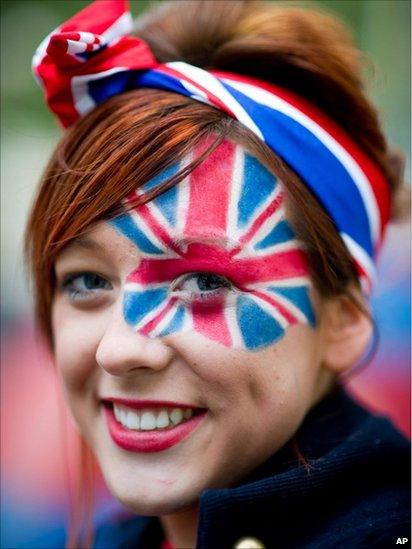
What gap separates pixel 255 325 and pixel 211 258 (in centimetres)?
14

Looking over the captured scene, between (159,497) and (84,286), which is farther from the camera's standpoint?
(84,286)

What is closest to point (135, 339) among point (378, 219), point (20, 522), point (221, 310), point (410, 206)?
point (221, 310)

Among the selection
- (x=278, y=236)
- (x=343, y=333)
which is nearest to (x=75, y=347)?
(x=278, y=236)

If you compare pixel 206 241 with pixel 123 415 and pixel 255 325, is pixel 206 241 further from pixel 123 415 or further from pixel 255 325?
pixel 123 415

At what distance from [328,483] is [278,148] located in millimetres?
602

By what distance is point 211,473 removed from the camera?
1.45 meters

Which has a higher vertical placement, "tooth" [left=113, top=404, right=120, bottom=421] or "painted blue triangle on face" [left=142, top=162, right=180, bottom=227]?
"painted blue triangle on face" [left=142, top=162, right=180, bottom=227]

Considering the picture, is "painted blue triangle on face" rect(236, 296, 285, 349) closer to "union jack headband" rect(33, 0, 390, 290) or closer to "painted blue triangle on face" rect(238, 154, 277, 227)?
"painted blue triangle on face" rect(238, 154, 277, 227)

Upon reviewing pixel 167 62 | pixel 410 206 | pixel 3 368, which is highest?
pixel 167 62

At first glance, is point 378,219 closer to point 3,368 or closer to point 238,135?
point 238,135

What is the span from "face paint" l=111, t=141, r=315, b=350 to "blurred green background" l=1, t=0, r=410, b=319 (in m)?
1.11

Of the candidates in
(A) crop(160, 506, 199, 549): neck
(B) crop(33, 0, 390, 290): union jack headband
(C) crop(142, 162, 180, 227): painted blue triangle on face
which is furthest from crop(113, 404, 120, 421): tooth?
(B) crop(33, 0, 390, 290): union jack headband

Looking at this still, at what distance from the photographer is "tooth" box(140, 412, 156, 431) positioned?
1476 millimetres

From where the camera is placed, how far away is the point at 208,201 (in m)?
1.44
